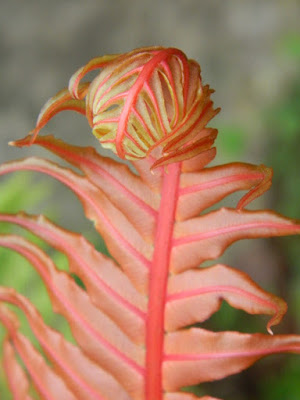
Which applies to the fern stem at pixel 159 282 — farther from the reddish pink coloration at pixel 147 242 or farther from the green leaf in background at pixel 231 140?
the green leaf in background at pixel 231 140

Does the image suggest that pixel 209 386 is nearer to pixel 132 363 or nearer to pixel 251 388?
pixel 251 388

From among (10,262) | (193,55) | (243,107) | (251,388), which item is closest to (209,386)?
(251,388)

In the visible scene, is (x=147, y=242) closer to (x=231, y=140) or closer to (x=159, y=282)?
(x=159, y=282)

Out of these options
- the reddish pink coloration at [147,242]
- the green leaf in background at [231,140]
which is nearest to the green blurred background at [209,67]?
the green leaf in background at [231,140]

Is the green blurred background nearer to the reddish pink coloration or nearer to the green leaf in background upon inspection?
the green leaf in background

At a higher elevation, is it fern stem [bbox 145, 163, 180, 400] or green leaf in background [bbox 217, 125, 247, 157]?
green leaf in background [bbox 217, 125, 247, 157]

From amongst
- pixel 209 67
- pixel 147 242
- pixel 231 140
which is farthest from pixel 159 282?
pixel 209 67

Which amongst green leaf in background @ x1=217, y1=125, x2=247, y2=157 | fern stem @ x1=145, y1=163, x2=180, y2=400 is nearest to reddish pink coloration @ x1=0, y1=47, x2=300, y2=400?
fern stem @ x1=145, y1=163, x2=180, y2=400
